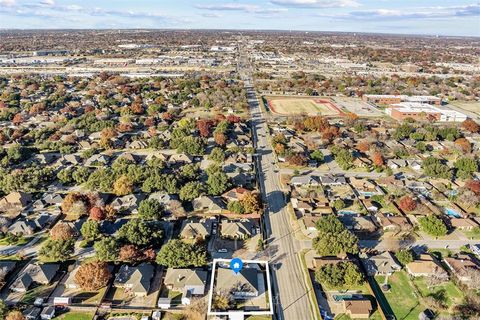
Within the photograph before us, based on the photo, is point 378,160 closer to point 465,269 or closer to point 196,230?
point 465,269

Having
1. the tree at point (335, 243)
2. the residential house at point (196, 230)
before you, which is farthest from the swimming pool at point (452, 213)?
the residential house at point (196, 230)

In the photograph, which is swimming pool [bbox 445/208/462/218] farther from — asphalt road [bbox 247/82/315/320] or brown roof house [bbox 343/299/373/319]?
brown roof house [bbox 343/299/373/319]

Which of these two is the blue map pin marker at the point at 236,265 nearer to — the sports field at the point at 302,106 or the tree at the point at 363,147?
the tree at the point at 363,147

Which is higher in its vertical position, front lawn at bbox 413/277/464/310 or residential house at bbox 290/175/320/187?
residential house at bbox 290/175/320/187

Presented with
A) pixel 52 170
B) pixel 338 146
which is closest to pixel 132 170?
pixel 52 170

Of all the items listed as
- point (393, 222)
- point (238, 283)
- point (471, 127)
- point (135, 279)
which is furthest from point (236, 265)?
point (471, 127)

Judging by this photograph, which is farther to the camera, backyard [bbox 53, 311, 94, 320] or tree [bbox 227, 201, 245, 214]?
tree [bbox 227, 201, 245, 214]

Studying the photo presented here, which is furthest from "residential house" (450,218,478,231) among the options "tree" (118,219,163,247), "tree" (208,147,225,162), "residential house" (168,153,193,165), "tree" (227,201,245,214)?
"residential house" (168,153,193,165)
